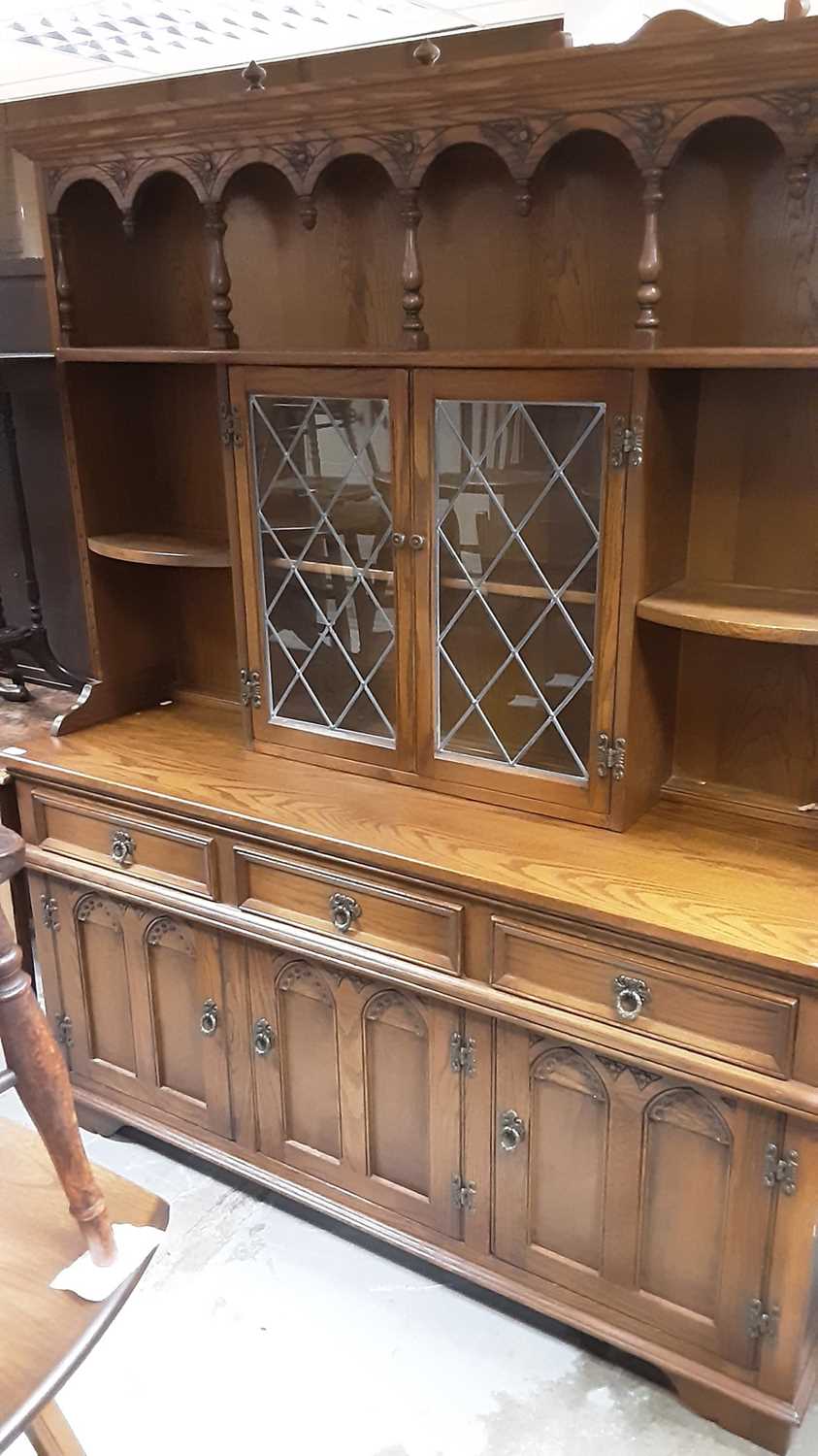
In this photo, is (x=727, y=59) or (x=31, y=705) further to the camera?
(x=31, y=705)

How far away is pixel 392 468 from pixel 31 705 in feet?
4.05

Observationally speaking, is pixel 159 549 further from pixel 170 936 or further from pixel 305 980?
pixel 305 980

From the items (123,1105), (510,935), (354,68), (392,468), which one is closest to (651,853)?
(510,935)

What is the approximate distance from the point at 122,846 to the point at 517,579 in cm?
87

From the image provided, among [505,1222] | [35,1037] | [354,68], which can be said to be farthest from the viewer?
[354,68]

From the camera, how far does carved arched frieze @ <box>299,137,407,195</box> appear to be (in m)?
1.69

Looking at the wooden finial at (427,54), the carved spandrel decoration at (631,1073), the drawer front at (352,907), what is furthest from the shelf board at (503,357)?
the carved spandrel decoration at (631,1073)

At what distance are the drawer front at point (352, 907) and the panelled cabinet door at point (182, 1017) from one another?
17cm

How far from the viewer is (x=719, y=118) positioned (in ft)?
4.78

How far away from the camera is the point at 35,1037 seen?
85cm

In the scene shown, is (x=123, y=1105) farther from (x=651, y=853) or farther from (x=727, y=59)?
(x=727, y=59)

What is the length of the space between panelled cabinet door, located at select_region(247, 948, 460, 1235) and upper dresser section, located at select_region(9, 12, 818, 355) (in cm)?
105

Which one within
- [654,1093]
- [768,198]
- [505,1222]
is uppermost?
[768,198]

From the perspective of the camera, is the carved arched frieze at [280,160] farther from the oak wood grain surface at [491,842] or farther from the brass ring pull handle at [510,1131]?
the brass ring pull handle at [510,1131]
